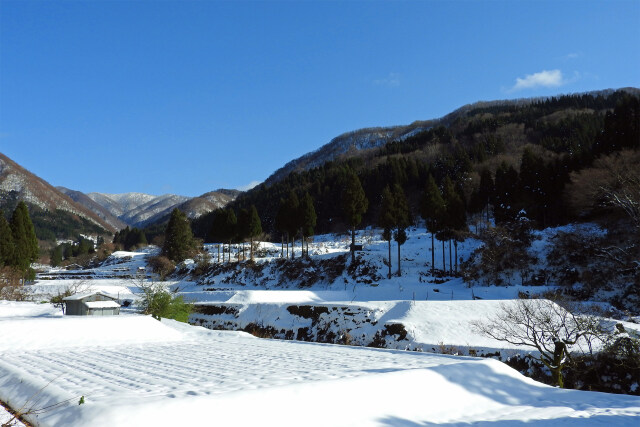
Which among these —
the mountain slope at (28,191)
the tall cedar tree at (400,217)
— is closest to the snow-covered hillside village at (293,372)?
the tall cedar tree at (400,217)

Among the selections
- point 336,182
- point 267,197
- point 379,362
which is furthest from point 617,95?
point 379,362

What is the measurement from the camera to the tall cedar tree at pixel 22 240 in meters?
35.5

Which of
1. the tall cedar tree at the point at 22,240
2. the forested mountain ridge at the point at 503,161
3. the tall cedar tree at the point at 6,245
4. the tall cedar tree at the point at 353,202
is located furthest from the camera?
the forested mountain ridge at the point at 503,161

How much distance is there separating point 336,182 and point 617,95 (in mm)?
72734

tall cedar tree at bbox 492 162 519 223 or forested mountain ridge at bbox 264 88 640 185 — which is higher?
forested mountain ridge at bbox 264 88 640 185

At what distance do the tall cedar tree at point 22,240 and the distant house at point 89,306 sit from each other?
21.9m

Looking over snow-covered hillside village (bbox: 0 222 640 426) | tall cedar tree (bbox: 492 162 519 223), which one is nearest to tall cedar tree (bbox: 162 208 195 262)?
snow-covered hillside village (bbox: 0 222 640 426)

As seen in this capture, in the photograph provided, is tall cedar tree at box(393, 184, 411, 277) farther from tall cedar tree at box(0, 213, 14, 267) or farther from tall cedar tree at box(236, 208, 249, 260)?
tall cedar tree at box(0, 213, 14, 267)

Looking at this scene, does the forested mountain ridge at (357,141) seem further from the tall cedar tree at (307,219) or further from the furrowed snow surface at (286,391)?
the furrowed snow surface at (286,391)

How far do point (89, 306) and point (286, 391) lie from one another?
1577 cm

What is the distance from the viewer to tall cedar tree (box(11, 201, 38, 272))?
35.5 m

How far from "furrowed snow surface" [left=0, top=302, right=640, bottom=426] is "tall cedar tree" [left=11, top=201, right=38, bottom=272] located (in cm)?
3059

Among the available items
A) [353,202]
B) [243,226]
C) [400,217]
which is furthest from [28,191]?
[400,217]

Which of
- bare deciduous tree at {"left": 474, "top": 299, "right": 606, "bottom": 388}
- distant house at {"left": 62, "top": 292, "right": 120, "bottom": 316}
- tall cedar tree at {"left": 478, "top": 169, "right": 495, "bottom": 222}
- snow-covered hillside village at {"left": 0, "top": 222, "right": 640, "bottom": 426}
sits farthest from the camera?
tall cedar tree at {"left": 478, "top": 169, "right": 495, "bottom": 222}
